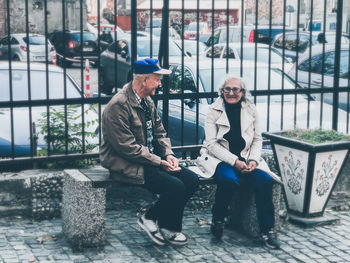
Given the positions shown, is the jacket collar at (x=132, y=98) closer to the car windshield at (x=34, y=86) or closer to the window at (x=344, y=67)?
the car windshield at (x=34, y=86)

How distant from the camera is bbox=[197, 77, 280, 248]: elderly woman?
562 cm

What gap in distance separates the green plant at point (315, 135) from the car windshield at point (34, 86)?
7.58 ft

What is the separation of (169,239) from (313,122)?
116 inches

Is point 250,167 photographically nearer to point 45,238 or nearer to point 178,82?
point 178,82

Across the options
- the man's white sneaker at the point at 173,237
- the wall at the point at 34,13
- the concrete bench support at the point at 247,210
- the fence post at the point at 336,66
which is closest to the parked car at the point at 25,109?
the wall at the point at 34,13

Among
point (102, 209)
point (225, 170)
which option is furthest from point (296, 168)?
point (102, 209)

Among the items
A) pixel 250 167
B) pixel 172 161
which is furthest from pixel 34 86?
pixel 250 167

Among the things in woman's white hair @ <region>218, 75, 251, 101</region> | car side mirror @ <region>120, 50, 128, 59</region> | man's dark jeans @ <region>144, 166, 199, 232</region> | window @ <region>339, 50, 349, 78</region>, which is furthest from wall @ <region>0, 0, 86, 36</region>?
window @ <region>339, 50, 349, 78</region>

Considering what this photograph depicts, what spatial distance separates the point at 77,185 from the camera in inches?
209

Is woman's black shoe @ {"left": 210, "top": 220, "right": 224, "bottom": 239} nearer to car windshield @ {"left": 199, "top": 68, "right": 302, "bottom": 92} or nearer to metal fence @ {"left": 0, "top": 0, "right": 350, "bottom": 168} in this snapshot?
metal fence @ {"left": 0, "top": 0, "right": 350, "bottom": 168}

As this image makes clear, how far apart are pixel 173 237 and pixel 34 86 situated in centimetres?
274

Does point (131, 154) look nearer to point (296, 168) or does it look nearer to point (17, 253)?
point (17, 253)

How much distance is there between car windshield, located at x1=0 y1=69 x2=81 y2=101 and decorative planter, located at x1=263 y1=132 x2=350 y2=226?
234cm

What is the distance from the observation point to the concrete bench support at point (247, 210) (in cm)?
577
